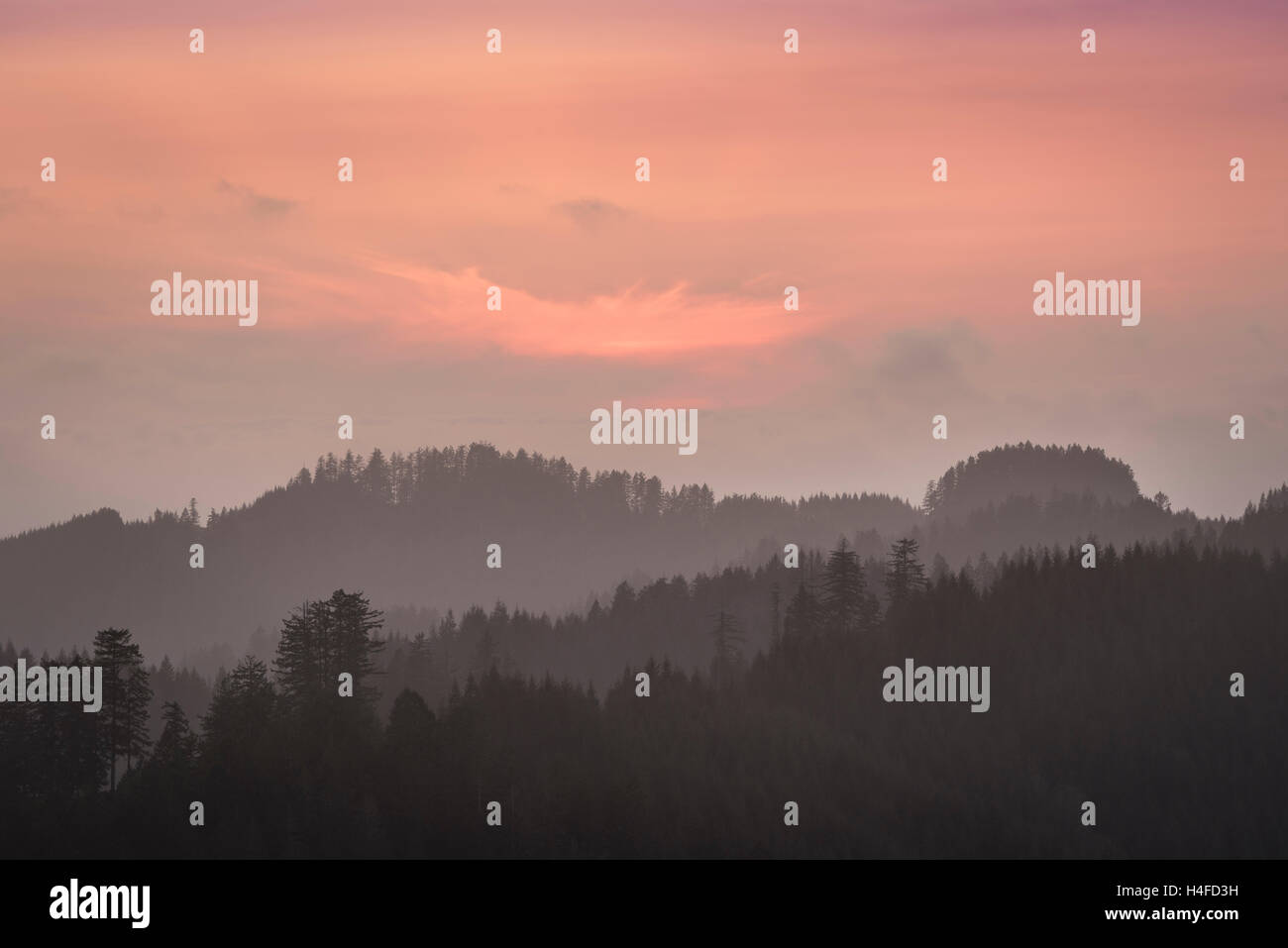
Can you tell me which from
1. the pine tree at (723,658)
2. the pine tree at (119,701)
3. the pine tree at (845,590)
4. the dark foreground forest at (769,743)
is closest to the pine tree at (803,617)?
the dark foreground forest at (769,743)

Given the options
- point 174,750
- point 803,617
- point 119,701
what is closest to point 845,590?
point 803,617

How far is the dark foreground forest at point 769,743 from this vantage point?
10625 cm

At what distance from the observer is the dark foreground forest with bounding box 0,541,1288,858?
349 feet

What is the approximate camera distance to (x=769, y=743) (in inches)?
5984

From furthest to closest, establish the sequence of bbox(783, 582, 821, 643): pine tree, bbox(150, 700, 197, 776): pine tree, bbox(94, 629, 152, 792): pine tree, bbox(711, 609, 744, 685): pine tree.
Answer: bbox(711, 609, 744, 685): pine tree < bbox(783, 582, 821, 643): pine tree < bbox(150, 700, 197, 776): pine tree < bbox(94, 629, 152, 792): pine tree

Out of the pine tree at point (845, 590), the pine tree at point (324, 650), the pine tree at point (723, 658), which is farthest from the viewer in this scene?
the pine tree at point (723, 658)

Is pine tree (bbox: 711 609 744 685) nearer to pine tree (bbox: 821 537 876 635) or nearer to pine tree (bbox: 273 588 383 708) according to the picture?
pine tree (bbox: 821 537 876 635)

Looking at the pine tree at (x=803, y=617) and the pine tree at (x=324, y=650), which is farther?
the pine tree at (x=803, y=617)

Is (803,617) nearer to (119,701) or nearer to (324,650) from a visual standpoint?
(324,650)

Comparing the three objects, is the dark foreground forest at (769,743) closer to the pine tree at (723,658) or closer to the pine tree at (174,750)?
the pine tree at (174,750)

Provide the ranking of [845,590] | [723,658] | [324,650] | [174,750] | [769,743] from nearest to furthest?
[174,750] < [324,650] < [845,590] < [769,743] < [723,658]

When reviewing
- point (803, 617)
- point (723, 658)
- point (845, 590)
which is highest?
point (845, 590)

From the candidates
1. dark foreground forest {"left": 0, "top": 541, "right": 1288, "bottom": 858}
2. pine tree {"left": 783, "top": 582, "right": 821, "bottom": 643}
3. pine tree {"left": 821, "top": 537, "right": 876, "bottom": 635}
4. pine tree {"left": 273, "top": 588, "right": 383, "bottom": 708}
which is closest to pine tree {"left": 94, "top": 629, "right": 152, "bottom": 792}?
dark foreground forest {"left": 0, "top": 541, "right": 1288, "bottom": 858}
